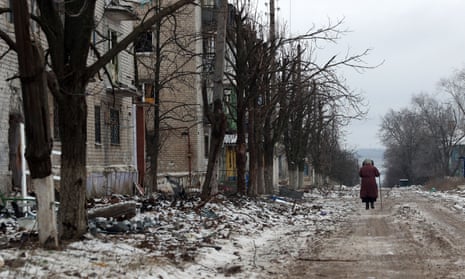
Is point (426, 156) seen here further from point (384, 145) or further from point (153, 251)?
point (153, 251)

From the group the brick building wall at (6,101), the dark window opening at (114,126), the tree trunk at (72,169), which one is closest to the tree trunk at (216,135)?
the brick building wall at (6,101)

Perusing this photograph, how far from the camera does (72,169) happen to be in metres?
10.5

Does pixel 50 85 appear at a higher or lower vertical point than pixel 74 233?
higher

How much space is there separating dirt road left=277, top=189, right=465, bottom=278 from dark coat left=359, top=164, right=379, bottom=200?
4336mm

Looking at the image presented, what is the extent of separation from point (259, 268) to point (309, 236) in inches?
194

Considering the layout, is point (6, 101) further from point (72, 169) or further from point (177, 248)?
point (177, 248)

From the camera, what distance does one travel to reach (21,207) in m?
13.4

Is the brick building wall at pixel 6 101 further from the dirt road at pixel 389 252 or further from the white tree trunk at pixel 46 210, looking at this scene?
the dirt road at pixel 389 252

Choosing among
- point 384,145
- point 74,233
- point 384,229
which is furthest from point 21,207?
point 384,145

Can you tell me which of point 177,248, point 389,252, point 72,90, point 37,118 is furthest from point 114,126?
point 37,118

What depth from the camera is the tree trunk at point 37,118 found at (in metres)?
8.78

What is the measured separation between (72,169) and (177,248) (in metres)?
2.06

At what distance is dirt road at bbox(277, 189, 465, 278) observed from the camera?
9.66m

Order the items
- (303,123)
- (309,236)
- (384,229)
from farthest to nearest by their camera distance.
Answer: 1. (303,123)
2. (384,229)
3. (309,236)
